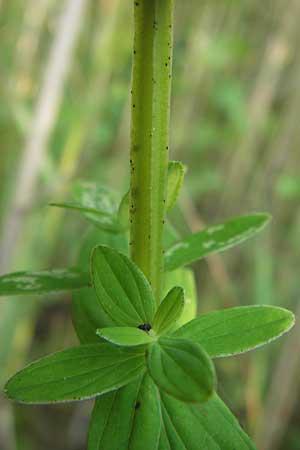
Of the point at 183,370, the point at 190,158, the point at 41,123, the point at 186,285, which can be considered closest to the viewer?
the point at 183,370

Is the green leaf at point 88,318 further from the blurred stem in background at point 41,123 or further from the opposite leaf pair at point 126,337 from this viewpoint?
the blurred stem in background at point 41,123

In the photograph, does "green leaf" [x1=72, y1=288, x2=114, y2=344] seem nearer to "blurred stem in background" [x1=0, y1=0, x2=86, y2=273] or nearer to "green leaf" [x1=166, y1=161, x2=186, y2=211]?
"green leaf" [x1=166, y1=161, x2=186, y2=211]

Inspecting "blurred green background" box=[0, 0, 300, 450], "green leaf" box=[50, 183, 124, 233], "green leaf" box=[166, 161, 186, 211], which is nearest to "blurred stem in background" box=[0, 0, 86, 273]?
"blurred green background" box=[0, 0, 300, 450]

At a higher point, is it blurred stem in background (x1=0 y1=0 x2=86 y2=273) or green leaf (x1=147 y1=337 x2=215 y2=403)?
blurred stem in background (x1=0 y1=0 x2=86 y2=273)

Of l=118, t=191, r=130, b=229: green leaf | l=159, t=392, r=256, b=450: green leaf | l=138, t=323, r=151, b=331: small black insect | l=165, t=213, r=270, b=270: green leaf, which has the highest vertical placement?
l=118, t=191, r=130, b=229: green leaf

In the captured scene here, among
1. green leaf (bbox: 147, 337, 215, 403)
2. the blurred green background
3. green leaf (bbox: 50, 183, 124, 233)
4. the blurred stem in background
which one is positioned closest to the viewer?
green leaf (bbox: 147, 337, 215, 403)

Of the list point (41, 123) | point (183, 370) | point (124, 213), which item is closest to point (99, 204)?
point (124, 213)

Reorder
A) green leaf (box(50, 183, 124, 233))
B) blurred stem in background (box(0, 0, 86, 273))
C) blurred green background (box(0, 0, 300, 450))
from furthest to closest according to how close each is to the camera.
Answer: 1. blurred green background (box(0, 0, 300, 450))
2. blurred stem in background (box(0, 0, 86, 273))
3. green leaf (box(50, 183, 124, 233))

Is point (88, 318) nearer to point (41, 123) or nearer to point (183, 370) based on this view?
point (183, 370)
